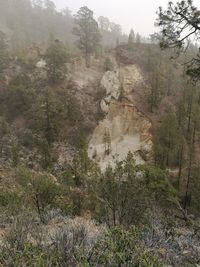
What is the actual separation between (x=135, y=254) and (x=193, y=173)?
24133 mm

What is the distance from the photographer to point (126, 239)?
745 cm

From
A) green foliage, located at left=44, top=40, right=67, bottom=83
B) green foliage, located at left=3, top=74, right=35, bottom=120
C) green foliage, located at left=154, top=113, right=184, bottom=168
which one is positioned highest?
green foliage, located at left=44, top=40, right=67, bottom=83

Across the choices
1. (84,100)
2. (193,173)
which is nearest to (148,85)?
(84,100)

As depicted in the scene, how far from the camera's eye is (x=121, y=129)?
44094 mm

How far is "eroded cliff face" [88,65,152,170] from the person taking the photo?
1585 inches

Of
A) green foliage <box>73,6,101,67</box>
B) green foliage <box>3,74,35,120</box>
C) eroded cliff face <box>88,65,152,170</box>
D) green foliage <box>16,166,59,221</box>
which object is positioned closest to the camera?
green foliage <box>16,166,59,221</box>

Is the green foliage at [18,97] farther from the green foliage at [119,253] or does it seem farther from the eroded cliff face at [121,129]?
the green foliage at [119,253]

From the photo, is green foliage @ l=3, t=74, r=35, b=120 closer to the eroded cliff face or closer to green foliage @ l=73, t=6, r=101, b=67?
the eroded cliff face

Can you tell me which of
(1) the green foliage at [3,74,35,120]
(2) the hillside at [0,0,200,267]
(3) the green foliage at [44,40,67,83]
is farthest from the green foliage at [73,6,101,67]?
(1) the green foliage at [3,74,35,120]

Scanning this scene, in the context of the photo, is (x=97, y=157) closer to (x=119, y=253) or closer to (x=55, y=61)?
(x=55, y=61)

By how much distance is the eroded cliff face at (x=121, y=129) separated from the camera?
1585 inches

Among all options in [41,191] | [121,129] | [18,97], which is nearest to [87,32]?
[18,97]

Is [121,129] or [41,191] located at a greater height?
[121,129]

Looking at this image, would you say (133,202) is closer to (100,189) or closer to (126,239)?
(100,189)
